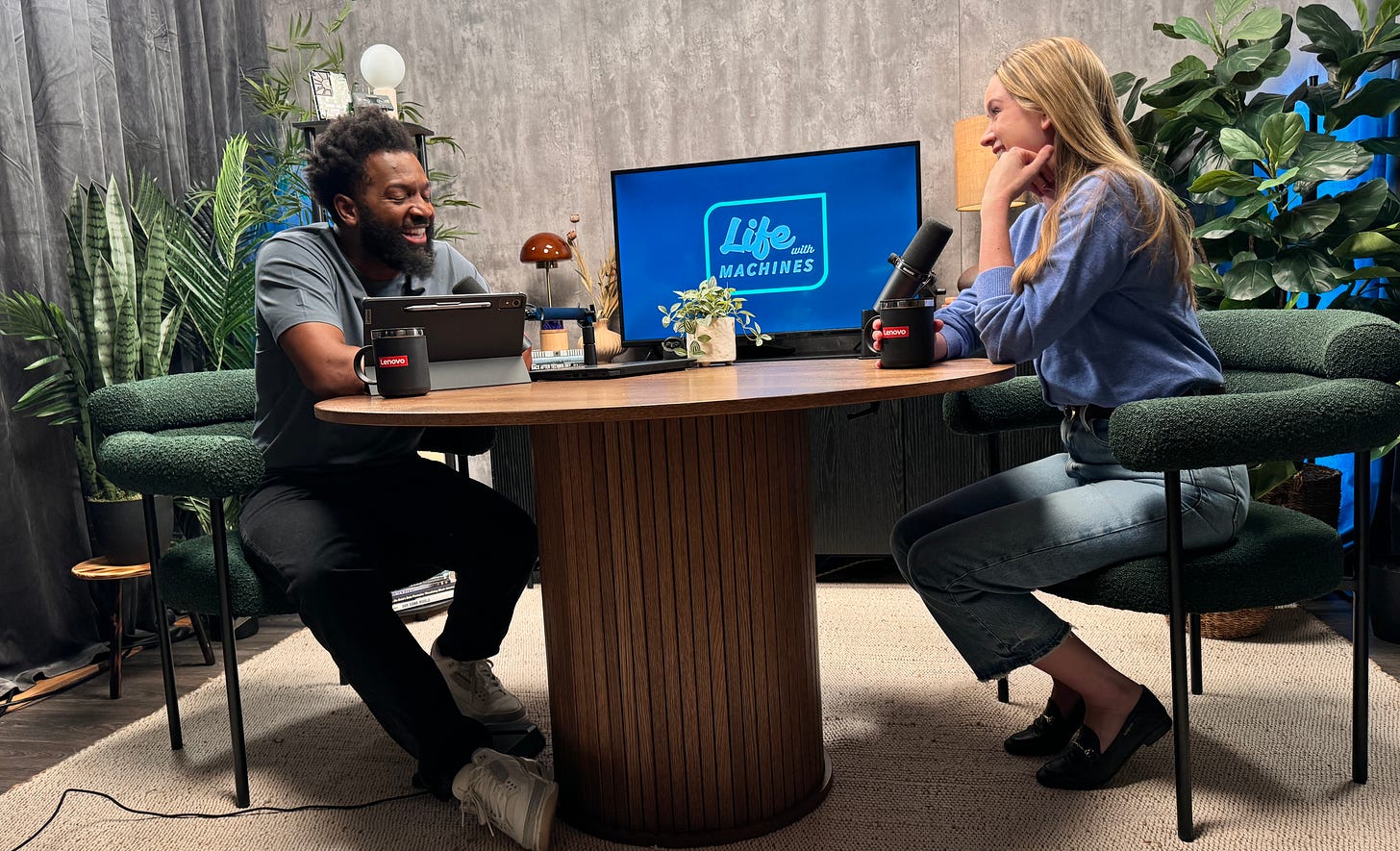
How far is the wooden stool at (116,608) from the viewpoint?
2.54m

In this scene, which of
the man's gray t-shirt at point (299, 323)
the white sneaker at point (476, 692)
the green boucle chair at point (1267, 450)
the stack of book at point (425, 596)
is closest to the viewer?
the green boucle chair at point (1267, 450)

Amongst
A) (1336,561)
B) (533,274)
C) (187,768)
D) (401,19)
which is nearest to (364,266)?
(187,768)

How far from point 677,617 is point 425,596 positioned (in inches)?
70.4

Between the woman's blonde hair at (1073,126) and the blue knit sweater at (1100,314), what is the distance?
0.07 ft

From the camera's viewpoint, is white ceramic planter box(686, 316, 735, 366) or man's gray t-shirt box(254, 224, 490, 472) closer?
man's gray t-shirt box(254, 224, 490, 472)

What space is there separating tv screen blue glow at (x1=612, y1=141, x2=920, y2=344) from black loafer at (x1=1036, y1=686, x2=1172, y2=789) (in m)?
1.91

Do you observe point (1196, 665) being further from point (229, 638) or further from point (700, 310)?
point (229, 638)

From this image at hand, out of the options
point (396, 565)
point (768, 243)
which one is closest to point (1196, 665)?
point (396, 565)

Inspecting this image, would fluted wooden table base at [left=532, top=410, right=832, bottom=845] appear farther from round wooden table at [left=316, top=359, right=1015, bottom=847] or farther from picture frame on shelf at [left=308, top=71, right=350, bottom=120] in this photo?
picture frame on shelf at [left=308, top=71, right=350, bottom=120]

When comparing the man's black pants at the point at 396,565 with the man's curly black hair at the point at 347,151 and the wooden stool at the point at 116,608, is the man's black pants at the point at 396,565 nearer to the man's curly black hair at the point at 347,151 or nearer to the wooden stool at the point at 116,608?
the man's curly black hair at the point at 347,151

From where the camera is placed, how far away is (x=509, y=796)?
1.60m

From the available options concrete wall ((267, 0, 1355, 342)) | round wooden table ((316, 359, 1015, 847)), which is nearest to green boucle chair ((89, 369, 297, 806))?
round wooden table ((316, 359, 1015, 847))

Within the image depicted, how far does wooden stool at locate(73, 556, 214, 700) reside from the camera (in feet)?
8.32

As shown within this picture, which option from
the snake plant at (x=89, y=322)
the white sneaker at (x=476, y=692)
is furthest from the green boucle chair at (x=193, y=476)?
the snake plant at (x=89, y=322)
